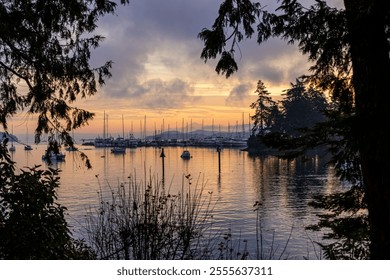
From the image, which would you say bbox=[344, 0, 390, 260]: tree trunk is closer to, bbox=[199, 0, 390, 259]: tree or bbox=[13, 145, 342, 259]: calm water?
bbox=[199, 0, 390, 259]: tree

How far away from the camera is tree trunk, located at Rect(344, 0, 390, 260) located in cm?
584

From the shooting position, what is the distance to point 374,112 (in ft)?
19.3

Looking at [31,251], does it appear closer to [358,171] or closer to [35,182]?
[35,182]

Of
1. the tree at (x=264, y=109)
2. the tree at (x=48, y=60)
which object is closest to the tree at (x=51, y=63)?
the tree at (x=48, y=60)

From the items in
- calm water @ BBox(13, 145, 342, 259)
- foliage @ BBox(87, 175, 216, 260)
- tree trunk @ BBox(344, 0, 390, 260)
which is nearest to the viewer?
tree trunk @ BBox(344, 0, 390, 260)

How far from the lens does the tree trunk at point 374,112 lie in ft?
19.1

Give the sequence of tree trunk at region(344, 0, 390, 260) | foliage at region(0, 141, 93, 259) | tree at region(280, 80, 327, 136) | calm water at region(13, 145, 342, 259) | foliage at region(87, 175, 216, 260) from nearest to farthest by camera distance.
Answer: foliage at region(0, 141, 93, 259)
tree trunk at region(344, 0, 390, 260)
foliage at region(87, 175, 216, 260)
calm water at region(13, 145, 342, 259)
tree at region(280, 80, 327, 136)

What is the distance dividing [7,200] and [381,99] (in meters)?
5.46

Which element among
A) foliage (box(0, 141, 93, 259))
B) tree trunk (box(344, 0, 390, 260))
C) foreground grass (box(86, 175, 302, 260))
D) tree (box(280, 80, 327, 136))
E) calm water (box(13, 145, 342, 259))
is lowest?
calm water (box(13, 145, 342, 259))

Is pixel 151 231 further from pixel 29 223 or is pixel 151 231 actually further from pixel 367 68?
pixel 367 68

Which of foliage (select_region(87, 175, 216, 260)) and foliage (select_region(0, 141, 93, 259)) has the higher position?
foliage (select_region(0, 141, 93, 259))

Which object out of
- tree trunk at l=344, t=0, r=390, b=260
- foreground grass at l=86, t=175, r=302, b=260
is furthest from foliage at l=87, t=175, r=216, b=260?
tree trunk at l=344, t=0, r=390, b=260

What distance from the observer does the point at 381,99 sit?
598cm

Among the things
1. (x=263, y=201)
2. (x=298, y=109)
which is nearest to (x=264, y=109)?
(x=298, y=109)
